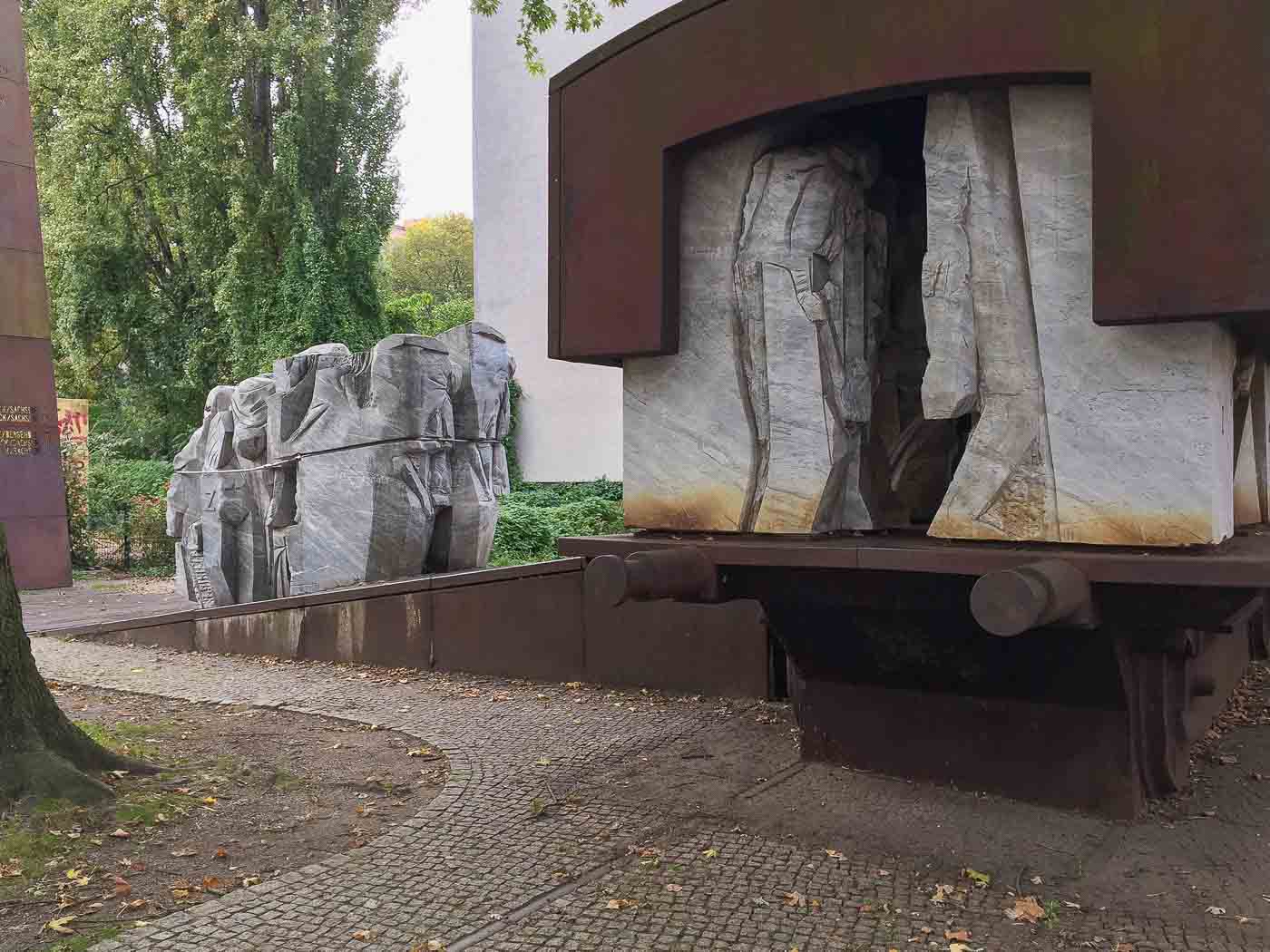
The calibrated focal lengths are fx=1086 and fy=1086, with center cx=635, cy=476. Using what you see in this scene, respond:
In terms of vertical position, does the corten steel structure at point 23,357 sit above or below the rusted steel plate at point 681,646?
above

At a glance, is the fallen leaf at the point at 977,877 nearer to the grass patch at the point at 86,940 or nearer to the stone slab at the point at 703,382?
the stone slab at the point at 703,382

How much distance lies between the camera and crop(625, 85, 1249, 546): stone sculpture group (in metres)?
4.01

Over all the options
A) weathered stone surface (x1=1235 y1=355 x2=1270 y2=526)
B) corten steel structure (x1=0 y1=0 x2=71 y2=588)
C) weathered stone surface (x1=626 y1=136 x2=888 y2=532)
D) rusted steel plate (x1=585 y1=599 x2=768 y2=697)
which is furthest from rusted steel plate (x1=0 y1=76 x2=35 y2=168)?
weathered stone surface (x1=1235 y1=355 x2=1270 y2=526)

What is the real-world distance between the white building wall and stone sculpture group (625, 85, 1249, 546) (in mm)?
17125

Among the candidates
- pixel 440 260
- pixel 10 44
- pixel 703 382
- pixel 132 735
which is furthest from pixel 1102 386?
pixel 440 260

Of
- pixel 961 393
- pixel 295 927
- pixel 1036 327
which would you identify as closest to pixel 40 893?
pixel 295 927

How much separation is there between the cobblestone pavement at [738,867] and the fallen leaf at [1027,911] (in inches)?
1.7

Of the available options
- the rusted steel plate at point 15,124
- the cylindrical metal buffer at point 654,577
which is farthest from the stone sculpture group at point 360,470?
the rusted steel plate at point 15,124

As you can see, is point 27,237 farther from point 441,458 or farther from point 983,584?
point 983,584

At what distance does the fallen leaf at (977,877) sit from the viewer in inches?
165

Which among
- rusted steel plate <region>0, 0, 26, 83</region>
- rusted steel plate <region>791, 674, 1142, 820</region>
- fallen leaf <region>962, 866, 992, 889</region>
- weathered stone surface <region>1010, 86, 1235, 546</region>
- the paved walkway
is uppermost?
rusted steel plate <region>0, 0, 26, 83</region>

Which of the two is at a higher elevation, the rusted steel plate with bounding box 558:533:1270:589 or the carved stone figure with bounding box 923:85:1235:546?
the carved stone figure with bounding box 923:85:1235:546

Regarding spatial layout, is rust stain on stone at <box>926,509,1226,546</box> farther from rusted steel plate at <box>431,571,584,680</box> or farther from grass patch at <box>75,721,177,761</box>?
grass patch at <box>75,721,177,761</box>

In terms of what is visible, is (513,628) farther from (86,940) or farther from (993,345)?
(993,345)
